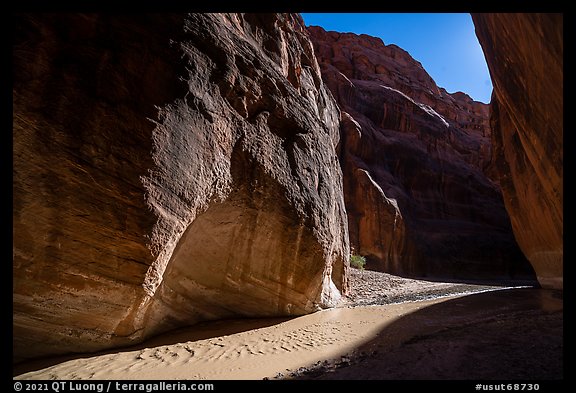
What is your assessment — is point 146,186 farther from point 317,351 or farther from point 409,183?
point 409,183

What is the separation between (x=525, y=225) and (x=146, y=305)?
16912 mm

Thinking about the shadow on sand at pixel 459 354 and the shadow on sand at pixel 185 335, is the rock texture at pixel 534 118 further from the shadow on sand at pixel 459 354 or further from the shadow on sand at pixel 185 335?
the shadow on sand at pixel 185 335

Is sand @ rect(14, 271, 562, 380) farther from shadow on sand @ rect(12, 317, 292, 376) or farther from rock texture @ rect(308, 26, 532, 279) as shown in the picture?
rock texture @ rect(308, 26, 532, 279)

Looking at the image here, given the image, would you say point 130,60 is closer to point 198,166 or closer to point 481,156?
point 198,166

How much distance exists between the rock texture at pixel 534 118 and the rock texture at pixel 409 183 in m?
12.4

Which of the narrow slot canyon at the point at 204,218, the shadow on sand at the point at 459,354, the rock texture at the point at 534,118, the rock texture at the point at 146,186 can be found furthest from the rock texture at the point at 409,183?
the shadow on sand at the point at 459,354

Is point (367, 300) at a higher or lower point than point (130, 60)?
lower

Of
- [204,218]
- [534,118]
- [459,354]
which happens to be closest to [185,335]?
[204,218]

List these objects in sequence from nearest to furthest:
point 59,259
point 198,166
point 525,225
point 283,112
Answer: point 59,259 → point 198,166 → point 283,112 → point 525,225

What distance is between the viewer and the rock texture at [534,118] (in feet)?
19.6

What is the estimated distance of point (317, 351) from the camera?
5.91m

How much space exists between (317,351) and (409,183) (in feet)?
106

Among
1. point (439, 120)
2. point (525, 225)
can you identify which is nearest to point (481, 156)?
point (439, 120)
